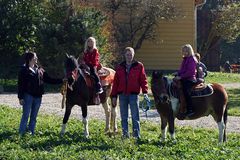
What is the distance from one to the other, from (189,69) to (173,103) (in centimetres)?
82

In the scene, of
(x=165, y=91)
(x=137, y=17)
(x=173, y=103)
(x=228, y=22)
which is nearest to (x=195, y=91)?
(x=173, y=103)

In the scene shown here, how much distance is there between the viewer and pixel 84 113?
1267 centimetres

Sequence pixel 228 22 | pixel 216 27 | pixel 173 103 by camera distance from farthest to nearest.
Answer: pixel 216 27, pixel 228 22, pixel 173 103

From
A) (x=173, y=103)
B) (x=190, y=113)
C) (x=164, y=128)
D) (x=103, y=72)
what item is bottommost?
(x=164, y=128)

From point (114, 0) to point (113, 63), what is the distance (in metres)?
4.73

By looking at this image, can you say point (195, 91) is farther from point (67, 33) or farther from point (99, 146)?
point (67, 33)

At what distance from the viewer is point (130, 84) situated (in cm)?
1235

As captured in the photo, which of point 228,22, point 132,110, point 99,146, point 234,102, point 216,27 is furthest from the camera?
point 216,27

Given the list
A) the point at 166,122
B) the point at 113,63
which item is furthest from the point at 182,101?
the point at 113,63

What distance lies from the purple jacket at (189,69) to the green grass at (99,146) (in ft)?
4.53

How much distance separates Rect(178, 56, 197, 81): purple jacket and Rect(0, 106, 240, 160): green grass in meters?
1.38

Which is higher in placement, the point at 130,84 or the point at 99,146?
the point at 130,84

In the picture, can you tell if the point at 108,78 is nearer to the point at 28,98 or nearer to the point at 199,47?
the point at 28,98

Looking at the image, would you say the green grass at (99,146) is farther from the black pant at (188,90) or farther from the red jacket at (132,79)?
the red jacket at (132,79)
